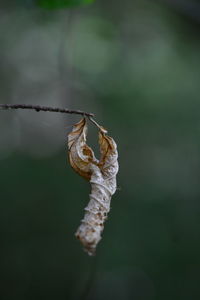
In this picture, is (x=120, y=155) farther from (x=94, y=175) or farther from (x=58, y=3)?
(x=94, y=175)

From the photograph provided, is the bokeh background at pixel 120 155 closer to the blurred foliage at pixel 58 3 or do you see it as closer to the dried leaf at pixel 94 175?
the blurred foliage at pixel 58 3

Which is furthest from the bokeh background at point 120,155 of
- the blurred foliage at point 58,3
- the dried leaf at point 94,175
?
the dried leaf at point 94,175

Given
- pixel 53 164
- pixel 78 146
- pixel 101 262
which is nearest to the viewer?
pixel 78 146

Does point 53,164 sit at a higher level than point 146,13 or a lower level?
lower

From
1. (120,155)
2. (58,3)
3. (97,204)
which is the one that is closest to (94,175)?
(97,204)

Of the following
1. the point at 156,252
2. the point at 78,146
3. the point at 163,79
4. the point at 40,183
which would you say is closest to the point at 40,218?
the point at 40,183

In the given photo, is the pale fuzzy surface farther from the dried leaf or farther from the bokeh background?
the bokeh background

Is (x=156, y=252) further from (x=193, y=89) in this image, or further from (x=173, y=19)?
(x=173, y=19)
